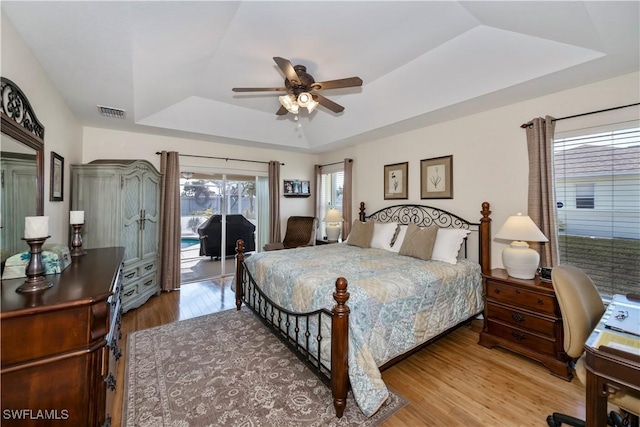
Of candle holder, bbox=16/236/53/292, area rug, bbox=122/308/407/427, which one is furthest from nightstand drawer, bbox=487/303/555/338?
candle holder, bbox=16/236/53/292

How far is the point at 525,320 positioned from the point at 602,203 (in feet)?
4.39

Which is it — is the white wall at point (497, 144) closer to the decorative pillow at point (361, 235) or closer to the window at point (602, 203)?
the window at point (602, 203)

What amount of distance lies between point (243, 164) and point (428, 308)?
167 inches

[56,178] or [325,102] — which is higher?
[325,102]

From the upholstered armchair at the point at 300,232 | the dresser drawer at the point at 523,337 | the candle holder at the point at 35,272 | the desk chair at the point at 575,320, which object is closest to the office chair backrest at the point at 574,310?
the desk chair at the point at 575,320

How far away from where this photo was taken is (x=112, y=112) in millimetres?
3363

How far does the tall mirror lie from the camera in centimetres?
155

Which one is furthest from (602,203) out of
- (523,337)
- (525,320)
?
(523,337)

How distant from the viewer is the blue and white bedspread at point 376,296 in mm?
1818

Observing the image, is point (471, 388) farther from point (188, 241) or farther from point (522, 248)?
point (188, 241)

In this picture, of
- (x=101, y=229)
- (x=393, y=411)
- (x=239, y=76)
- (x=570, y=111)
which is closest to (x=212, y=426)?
(x=393, y=411)

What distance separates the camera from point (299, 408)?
186 cm

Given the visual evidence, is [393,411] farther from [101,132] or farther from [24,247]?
[101,132]

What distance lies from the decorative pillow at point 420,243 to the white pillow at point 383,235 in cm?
39
